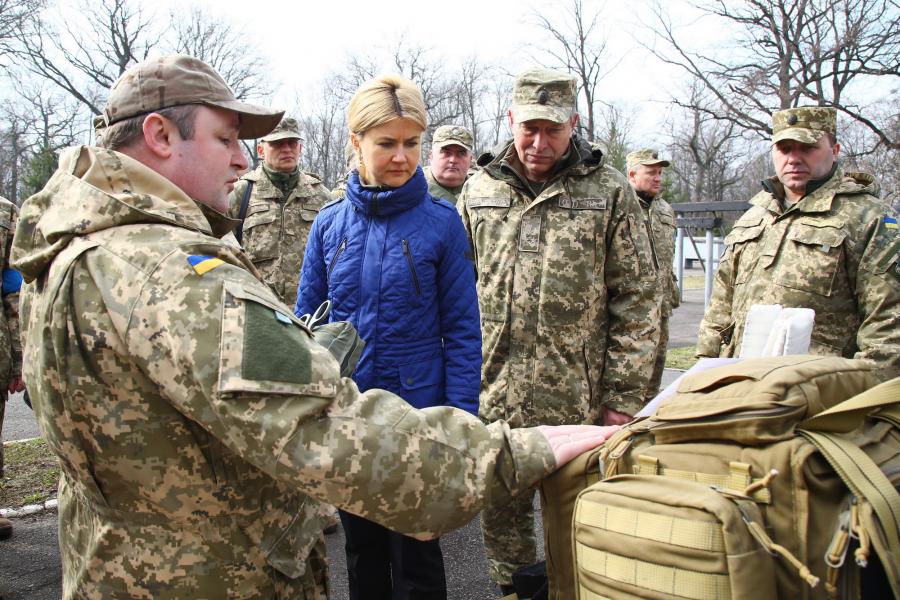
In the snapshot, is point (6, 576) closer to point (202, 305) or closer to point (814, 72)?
point (202, 305)

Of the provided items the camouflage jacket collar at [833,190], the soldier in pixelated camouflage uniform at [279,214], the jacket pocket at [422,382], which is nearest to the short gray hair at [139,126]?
the jacket pocket at [422,382]

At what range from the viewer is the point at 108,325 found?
56.1 inches

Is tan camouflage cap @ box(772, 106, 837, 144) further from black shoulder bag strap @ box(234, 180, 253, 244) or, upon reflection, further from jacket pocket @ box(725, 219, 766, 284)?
black shoulder bag strap @ box(234, 180, 253, 244)

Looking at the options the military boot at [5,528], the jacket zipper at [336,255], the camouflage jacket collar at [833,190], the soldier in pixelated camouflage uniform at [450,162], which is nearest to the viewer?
the jacket zipper at [336,255]

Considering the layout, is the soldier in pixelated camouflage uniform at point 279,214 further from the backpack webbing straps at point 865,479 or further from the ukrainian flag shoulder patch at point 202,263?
the backpack webbing straps at point 865,479

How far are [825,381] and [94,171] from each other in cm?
157

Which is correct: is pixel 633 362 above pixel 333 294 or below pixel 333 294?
below

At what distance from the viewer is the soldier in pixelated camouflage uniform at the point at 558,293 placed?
3.25 m

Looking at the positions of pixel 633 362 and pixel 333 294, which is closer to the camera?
pixel 333 294

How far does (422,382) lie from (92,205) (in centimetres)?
149

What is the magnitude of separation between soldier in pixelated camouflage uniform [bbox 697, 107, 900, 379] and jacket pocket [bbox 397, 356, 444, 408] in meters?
1.95

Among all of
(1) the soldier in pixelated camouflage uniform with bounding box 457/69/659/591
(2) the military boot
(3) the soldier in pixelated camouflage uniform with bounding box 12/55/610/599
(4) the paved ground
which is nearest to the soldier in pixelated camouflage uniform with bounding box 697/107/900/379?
(1) the soldier in pixelated camouflage uniform with bounding box 457/69/659/591

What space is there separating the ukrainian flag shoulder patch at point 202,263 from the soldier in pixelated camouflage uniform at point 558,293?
2035 mm

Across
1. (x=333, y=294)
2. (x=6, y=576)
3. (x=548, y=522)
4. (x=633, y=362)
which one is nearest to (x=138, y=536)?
(x=548, y=522)
